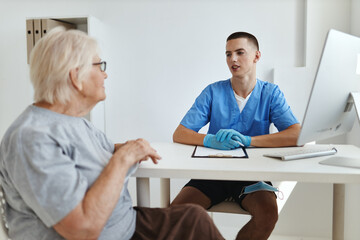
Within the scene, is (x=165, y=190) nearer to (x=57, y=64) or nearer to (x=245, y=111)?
(x=245, y=111)

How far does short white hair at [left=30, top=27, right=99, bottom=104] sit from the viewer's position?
90 centimetres

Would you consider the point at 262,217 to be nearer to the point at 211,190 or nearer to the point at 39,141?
the point at 211,190

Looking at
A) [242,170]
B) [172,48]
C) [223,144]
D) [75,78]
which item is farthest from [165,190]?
[172,48]

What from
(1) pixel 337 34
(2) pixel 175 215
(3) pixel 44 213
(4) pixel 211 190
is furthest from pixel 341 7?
(3) pixel 44 213

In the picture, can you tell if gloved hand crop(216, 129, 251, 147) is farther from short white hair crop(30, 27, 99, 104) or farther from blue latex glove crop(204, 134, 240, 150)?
short white hair crop(30, 27, 99, 104)

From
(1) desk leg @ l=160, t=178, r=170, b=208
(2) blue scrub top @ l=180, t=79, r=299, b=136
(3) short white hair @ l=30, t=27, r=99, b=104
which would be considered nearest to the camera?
(3) short white hair @ l=30, t=27, r=99, b=104

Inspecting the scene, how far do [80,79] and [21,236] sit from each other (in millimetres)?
442

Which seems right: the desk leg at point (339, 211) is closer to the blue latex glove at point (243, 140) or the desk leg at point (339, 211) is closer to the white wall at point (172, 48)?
the blue latex glove at point (243, 140)

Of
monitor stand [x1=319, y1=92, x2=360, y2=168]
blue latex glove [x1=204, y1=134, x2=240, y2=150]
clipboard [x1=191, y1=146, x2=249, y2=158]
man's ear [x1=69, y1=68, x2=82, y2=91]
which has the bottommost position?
clipboard [x1=191, y1=146, x2=249, y2=158]

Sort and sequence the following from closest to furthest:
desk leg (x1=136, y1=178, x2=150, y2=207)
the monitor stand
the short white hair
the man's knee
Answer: the short white hair → the monitor stand → desk leg (x1=136, y1=178, x2=150, y2=207) → the man's knee

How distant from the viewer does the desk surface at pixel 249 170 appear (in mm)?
1044

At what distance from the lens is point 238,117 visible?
178cm

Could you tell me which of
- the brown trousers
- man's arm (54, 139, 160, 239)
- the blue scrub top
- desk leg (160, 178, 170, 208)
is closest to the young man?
the blue scrub top

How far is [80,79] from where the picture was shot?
936 millimetres
